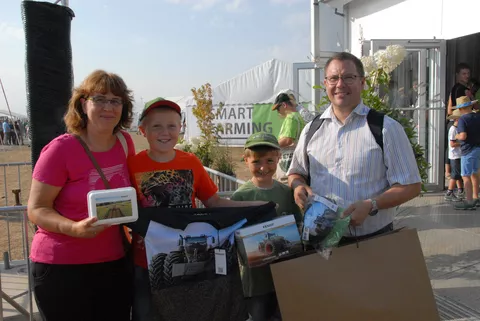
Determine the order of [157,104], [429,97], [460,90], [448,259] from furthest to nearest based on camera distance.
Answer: [460,90]
[429,97]
[448,259]
[157,104]

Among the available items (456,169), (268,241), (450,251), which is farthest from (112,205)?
(456,169)

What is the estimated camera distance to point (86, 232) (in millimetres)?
1761

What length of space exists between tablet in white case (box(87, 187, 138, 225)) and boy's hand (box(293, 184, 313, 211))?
97 centimetres

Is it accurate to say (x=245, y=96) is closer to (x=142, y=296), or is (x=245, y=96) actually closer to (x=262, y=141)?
(x=262, y=141)

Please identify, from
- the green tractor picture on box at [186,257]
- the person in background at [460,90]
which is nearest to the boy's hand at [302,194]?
the green tractor picture on box at [186,257]

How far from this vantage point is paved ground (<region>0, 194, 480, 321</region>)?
12.2ft

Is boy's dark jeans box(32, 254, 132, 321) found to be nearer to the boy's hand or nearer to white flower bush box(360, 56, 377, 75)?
the boy's hand

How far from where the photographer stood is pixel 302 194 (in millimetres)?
2318

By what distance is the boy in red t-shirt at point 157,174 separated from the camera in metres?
2.17

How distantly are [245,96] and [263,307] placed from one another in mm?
20166

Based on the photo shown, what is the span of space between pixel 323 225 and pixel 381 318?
542 millimetres

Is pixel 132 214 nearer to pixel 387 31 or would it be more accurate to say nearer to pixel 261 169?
pixel 261 169

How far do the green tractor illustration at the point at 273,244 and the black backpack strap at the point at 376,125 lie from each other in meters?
0.75

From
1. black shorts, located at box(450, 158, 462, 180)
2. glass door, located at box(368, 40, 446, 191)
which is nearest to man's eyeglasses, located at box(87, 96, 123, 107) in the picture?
glass door, located at box(368, 40, 446, 191)
